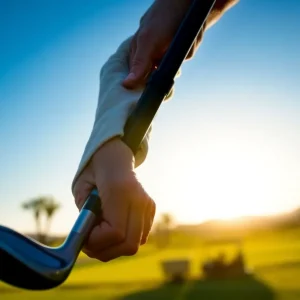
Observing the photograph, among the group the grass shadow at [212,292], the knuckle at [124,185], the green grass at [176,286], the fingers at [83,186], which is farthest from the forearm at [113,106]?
the grass shadow at [212,292]

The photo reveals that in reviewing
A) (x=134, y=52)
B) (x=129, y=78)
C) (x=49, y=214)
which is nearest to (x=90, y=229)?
(x=129, y=78)

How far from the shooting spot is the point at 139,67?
1.16 meters

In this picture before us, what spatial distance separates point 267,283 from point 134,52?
13335 millimetres

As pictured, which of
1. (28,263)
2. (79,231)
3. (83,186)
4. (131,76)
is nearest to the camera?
(28,263)

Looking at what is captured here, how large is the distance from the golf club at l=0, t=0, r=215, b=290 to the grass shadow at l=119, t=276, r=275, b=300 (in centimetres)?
1096

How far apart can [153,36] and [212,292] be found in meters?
13.4

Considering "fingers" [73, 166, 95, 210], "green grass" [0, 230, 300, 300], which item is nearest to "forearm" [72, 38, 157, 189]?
"fingers" [73, 166, 95, 210]

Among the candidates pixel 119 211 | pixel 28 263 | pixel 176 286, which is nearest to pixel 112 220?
pixel 119 211

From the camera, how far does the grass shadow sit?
12.1 m

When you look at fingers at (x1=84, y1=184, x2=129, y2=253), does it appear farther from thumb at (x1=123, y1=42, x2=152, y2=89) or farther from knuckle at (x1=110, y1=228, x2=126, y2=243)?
thumb at (x1=123, y1=42, x2=152, y2=89)

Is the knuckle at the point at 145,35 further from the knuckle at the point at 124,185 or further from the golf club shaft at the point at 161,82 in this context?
the knuckle at the point at 124,185

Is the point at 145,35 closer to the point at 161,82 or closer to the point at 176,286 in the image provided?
the point at 161,82

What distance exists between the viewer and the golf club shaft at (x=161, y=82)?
1.00 m

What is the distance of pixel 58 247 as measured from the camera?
87 centimetres
